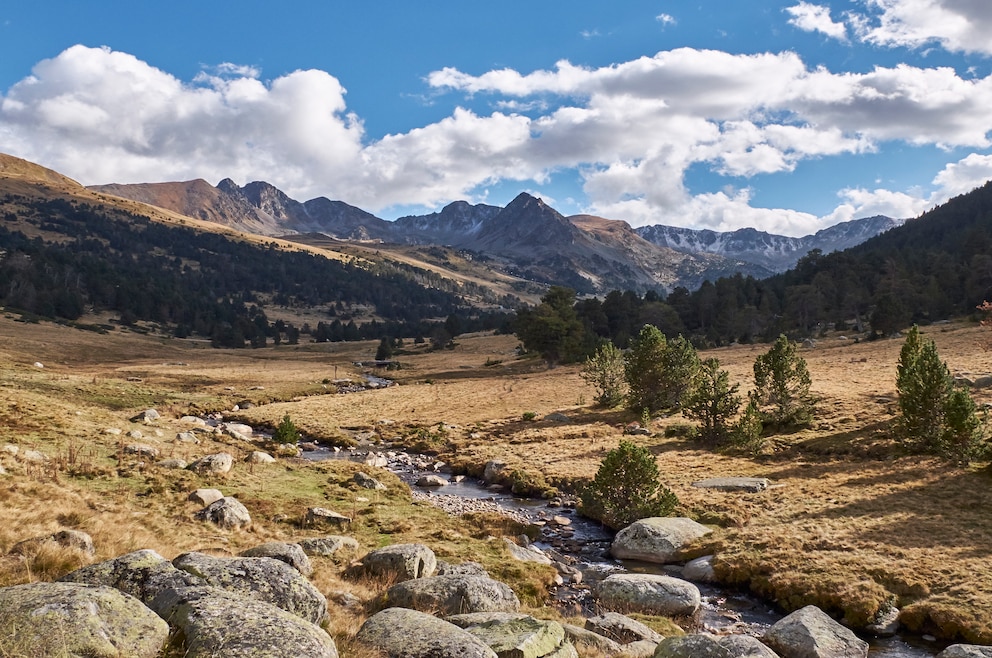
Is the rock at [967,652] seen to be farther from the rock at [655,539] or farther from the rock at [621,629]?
the rock at [655,539]

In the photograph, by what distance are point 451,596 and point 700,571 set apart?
11077mm

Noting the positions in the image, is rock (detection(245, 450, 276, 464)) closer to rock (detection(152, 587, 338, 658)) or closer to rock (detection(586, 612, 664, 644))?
rock (detection(586, 612, 664, 644))

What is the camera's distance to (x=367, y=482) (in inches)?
1217

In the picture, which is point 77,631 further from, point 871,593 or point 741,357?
point 741,357

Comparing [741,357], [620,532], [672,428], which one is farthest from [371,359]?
[620,532]

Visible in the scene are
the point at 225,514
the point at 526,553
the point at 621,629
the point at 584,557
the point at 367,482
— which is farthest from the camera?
the point at 367,482

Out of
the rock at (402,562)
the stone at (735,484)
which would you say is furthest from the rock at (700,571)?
the rock at (402,562)

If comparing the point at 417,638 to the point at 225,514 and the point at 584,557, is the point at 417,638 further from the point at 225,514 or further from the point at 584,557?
the point at 584,557

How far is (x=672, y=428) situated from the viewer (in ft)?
144

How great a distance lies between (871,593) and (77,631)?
2055cm

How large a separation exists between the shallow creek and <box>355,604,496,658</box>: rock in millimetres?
8148

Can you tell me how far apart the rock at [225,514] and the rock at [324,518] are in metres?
2.55

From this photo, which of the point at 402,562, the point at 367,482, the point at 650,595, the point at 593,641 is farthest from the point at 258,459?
the point at 593,641

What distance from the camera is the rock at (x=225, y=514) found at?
19531 millimetres
